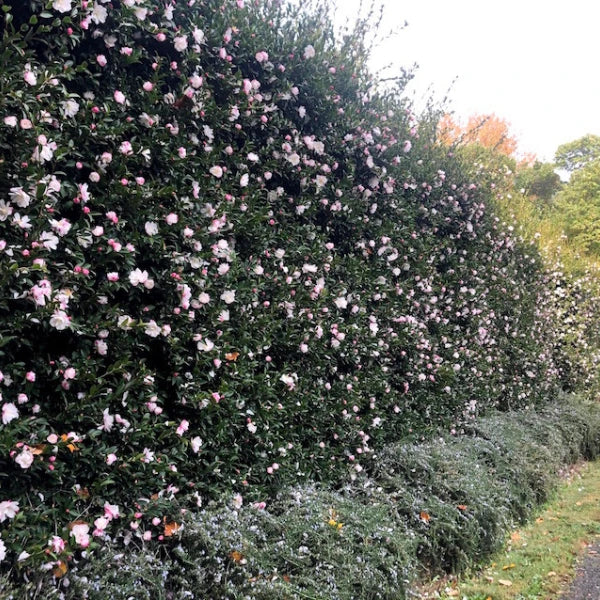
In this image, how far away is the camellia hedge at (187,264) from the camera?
199 cm

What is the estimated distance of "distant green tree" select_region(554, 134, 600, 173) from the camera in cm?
2623

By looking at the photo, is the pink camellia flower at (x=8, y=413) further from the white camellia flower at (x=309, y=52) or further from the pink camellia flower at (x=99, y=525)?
the white camellia flower at (x=309, y=52)

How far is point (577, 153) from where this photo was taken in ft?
88.8

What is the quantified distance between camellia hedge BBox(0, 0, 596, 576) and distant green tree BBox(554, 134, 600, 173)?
26431 millimetres

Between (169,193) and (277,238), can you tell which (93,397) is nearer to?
(169,193)

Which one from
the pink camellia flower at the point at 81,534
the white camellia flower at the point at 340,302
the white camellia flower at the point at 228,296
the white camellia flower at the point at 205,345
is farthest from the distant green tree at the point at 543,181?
the pink camellia flower at the point at 81,534

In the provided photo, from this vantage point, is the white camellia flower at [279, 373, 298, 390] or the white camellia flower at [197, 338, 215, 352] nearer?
the white camellia flower at [197, 338, 215, 352]

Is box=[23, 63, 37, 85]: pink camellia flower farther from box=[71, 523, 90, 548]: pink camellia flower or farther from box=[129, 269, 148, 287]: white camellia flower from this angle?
box=[71, 523, 90, 548]: pink camellia flower

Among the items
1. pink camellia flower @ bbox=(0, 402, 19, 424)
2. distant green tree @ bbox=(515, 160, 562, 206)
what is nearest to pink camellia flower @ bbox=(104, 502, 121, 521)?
pink camellia flower @ bbox=(0, 402, 19, 424)

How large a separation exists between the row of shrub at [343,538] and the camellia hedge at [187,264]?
0.48 feet

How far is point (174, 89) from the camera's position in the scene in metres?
2.70

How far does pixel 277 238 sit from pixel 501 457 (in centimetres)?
339

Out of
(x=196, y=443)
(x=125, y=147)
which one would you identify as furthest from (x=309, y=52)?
(x=196, y=443)

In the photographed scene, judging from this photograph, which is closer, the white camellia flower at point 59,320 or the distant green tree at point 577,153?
the white camellia flower at point 59,320
